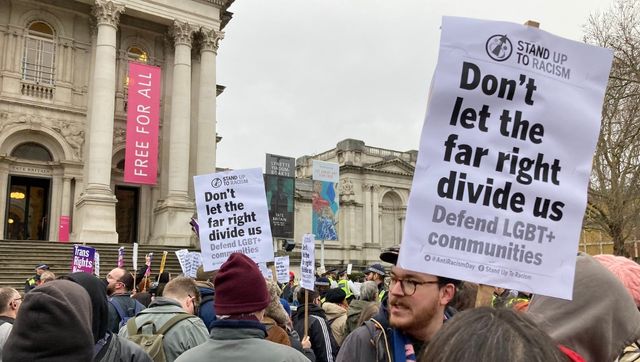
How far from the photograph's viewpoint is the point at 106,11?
77.7 ft

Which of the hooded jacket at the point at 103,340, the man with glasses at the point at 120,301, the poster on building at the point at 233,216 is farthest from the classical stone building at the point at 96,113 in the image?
the hooded jacket at the point at 103,340

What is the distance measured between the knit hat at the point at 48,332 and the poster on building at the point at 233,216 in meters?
4.35

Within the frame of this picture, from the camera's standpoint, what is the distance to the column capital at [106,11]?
2364cm

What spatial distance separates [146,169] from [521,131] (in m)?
22.7

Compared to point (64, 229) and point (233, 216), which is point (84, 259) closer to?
point (233, 216)

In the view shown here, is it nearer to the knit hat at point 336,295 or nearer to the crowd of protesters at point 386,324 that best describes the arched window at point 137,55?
the knit hat at point 336,295

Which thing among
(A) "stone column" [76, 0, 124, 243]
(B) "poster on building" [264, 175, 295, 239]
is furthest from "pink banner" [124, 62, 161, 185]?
(B) "poster on building" [264, 175, 295, 239]

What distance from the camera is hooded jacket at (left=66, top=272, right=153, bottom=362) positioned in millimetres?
3564

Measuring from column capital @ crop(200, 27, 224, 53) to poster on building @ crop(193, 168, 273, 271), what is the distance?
20.9 meters

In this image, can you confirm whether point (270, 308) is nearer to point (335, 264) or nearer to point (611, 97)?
point (611, 97)

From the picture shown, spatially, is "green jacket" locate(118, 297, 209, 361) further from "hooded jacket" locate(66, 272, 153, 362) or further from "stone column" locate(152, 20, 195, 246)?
"stone column" locate(152, 20, 195, 246)

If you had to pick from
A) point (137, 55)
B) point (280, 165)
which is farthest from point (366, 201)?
point (137, 55)

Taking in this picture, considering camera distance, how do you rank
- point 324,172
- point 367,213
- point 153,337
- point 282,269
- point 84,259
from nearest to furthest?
point 153,337, point 84,259, point 282,269, point 324,172, point 367,213

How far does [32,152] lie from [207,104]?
8.14 m
